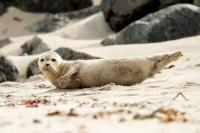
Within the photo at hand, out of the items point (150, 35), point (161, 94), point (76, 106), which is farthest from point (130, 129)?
point (150, 35)

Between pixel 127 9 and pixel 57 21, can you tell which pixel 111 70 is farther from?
pixel 57 21

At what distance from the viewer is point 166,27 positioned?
1517 cm

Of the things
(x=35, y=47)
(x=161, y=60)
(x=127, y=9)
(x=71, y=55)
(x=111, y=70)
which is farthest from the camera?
A: (x=127, y=9)

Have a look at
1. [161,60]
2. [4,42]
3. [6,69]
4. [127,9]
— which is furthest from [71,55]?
[4,42]

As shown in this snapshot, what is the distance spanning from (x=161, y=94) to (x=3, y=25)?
58.9ft

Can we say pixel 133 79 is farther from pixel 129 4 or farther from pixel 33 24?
pixel 33 24

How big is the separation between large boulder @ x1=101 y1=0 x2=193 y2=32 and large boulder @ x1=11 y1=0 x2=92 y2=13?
563cm

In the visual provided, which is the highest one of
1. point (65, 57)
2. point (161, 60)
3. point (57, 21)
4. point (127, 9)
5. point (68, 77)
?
point (127, 9)

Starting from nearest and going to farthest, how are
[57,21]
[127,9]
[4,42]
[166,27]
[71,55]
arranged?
[71,55]
[166,27]
[127,9]
[4,42]
[57,21]

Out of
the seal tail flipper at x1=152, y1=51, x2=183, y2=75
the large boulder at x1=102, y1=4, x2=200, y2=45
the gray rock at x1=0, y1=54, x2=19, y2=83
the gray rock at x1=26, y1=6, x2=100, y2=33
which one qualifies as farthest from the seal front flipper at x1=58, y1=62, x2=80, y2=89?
the gray rock at x1=26, y1=6, x2=100, y2=33

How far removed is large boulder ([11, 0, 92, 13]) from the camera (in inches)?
984

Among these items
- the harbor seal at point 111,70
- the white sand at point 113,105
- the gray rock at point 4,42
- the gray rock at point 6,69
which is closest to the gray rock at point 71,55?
the gray rock at point 6,69

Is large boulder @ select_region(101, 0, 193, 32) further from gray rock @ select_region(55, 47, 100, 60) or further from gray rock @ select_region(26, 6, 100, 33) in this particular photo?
gray rock @ select_region(55, 47, 100, 60)

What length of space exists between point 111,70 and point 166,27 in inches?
280
